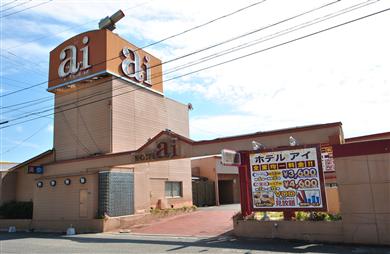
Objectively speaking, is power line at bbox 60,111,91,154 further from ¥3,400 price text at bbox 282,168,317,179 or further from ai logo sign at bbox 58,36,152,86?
¥3,400 price text at bbox 282,168,317,179

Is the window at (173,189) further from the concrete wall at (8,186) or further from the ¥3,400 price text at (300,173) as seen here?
the ¥3,400 price text at (300,173)

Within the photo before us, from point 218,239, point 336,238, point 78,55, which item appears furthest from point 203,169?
point 336,238

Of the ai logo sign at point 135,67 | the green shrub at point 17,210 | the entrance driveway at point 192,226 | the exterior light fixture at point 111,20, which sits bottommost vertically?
the entrance driveway at point 192,226

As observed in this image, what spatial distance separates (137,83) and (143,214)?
9.17 metres

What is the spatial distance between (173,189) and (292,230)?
47.1 feet

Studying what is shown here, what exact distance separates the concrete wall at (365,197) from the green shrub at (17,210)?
19.6m

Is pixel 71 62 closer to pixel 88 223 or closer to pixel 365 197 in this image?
pixel 88 223

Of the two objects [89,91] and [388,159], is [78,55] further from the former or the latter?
[388,159]

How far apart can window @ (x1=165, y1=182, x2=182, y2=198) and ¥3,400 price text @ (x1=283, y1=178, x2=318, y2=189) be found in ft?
43.4

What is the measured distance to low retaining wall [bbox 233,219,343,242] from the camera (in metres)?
12.6

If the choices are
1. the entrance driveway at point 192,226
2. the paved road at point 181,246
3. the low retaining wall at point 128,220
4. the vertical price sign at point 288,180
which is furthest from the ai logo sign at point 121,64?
the vertical price sign at point 288,180

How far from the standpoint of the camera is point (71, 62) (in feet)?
84.5

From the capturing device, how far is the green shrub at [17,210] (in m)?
24.1

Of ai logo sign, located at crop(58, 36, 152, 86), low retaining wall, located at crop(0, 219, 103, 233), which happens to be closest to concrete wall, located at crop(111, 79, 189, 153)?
ai logo sign, located at crop(58, 36, 152, 86)
